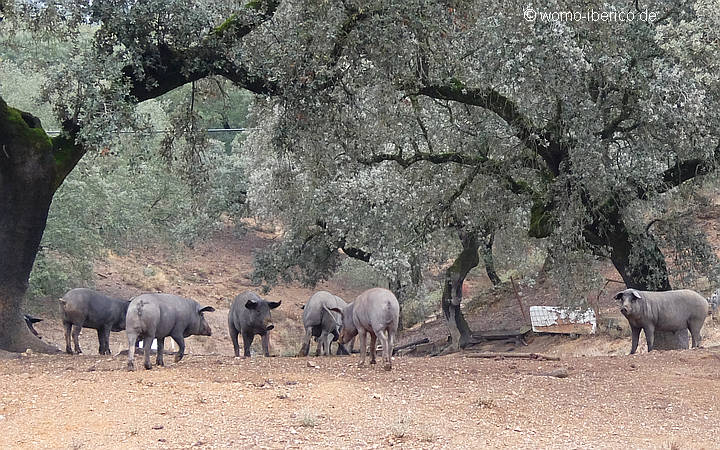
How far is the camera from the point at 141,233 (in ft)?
95.3

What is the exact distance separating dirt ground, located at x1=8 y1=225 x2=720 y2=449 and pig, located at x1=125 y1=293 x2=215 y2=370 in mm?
416

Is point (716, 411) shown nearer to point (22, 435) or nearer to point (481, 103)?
point (481, 103)

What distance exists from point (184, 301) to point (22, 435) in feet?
19.4

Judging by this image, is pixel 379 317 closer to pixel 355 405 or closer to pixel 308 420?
pixel 355 405

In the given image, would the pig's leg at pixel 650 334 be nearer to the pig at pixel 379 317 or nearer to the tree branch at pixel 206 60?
the pig at pixel 379 317

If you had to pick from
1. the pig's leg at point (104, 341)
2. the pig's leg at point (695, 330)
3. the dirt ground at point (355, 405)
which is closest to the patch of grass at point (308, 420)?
the dirt ground at point (355, 405)

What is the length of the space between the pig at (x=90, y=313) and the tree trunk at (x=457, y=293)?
920 centimetres

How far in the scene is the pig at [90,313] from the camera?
17328 millimetres

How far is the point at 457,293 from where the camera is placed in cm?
2484

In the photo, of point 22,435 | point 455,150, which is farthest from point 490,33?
point 22,435

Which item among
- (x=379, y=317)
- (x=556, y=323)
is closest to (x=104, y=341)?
(x=379, y=317)

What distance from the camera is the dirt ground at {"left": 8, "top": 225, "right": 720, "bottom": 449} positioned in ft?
28.1

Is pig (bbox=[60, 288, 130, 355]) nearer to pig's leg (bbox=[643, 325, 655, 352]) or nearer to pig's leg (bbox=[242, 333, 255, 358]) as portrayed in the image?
pig's leg (bbox=[242, 333, 255, 358])

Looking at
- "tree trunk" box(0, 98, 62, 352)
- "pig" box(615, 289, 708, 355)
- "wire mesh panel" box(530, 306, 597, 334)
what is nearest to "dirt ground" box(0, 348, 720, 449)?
"tree trunk" box(0, 98, 62, 352)
